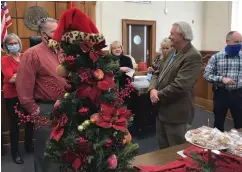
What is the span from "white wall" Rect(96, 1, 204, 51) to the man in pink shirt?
3755mm

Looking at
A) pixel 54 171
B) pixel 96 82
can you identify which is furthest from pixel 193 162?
pixel 54 171

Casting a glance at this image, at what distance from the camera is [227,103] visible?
2.81 metres

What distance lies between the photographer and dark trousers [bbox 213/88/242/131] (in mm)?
2770

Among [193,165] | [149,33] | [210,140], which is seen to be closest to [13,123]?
[193,165]

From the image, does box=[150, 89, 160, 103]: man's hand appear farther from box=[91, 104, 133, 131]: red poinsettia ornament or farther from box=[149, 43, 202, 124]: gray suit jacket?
box=[91, 104, 133, 131]: red poinsettia ornament

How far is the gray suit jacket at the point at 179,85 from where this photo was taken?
1.87 meters

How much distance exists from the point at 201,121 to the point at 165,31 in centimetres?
256

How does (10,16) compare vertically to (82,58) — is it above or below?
above

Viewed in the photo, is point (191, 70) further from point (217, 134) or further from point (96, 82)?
point (96, 82)

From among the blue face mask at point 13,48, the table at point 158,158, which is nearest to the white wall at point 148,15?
the blue face mask at point 13,48

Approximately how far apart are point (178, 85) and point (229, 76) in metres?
1.16

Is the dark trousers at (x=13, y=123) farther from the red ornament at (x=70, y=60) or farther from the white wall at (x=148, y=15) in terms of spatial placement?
the white wall at (x=148, y=15)

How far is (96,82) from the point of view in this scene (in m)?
1.05

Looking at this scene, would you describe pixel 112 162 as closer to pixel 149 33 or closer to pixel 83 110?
pixel 83 110
